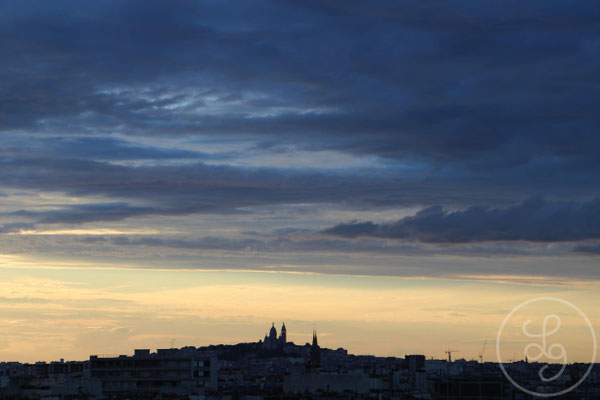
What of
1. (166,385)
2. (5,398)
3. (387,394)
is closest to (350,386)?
(387,394)

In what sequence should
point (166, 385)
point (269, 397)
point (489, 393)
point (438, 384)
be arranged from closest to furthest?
point (269, 397), point (489, 393), point (438, 384), point (166, 385)

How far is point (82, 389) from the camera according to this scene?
172 metres

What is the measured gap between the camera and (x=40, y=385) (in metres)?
183

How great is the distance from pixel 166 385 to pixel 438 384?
53.6m

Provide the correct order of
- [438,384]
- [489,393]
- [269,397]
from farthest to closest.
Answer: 1. [438,384]
2. [489,393]
3. [269,397]

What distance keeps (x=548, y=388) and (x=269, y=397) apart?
242ft

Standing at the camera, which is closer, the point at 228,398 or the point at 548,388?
the point at 228,398

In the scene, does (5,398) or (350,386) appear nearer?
(5,398)

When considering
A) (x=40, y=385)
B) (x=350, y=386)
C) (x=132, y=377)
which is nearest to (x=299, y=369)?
(x=350, y=386)

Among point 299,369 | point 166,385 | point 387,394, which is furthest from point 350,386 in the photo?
point 166,385

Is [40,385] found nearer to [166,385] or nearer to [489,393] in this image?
[166,385]

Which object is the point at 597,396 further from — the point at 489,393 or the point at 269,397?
the point at 269,397

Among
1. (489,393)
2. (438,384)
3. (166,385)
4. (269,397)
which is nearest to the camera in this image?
(269,397)

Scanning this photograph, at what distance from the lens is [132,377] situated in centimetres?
19750
